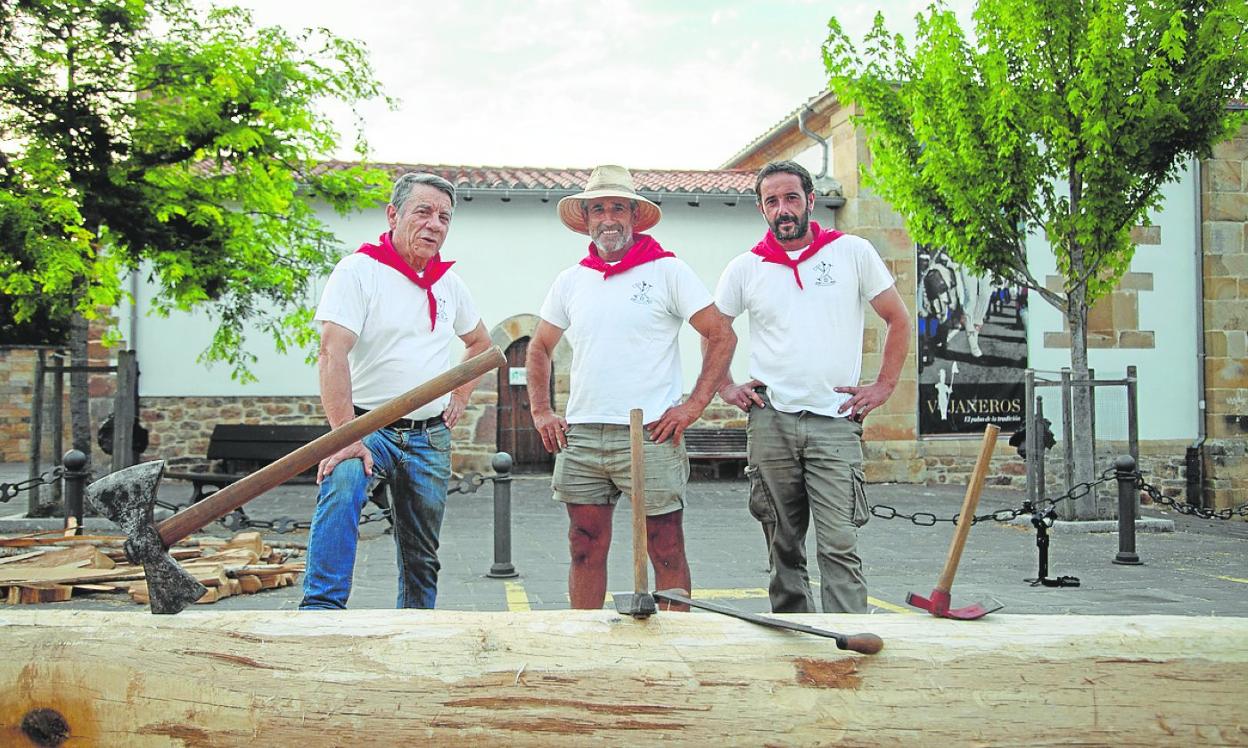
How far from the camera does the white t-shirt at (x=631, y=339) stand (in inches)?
140

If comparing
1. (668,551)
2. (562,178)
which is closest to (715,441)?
(562,178)

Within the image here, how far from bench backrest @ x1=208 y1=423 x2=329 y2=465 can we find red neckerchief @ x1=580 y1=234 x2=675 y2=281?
9.94 metres

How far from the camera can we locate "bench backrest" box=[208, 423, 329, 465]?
13.0 metres

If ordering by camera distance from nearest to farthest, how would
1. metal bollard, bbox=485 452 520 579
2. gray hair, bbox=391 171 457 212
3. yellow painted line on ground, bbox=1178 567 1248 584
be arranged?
gray hair, bbox=391 171 457 212 → metal bollard, bbox=485 452 520 579 → yellow painted line on ground, bbox=1178 567 1248 584

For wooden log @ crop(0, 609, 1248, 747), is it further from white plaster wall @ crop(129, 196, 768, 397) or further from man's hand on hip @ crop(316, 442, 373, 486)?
white plaster wall @ crop(129, 196, 768, 397)

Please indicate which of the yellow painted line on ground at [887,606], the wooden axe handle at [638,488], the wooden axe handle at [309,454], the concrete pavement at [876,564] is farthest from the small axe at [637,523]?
the yellow painted line on ground at [887,606]

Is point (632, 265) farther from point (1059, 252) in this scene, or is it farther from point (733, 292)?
point (1059, 252)

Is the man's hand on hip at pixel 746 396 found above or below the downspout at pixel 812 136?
below

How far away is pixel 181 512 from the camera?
224 centimetres

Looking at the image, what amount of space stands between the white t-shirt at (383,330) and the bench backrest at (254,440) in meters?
9.94

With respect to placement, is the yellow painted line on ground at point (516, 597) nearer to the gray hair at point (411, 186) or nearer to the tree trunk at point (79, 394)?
the gray hair at point (411, 186)

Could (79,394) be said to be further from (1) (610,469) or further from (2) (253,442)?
Answer: (1) (610,469)

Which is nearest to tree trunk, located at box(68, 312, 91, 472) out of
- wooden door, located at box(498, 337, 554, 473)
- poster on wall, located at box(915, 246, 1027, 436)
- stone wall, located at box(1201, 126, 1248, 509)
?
wooden door, located at box(498, 337, 554, 473)

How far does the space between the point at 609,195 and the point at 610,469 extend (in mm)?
974
